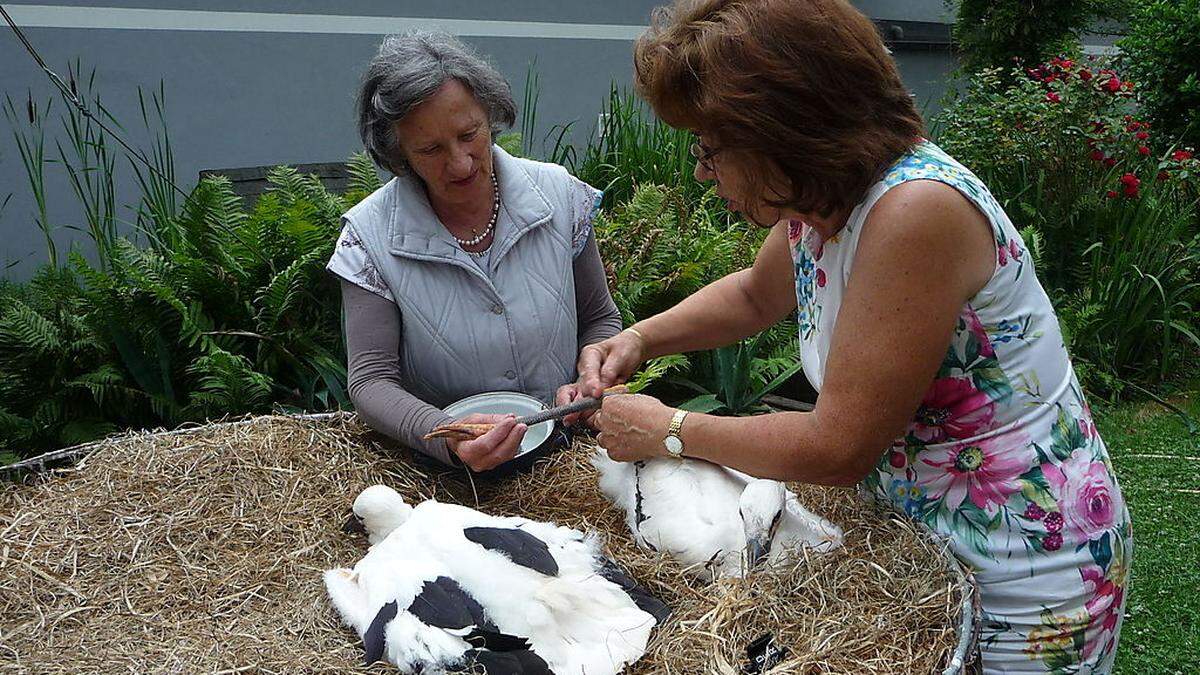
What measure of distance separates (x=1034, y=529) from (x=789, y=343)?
107 inches

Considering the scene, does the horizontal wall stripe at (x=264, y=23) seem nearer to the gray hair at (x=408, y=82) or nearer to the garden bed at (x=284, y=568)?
the gray hair at (x=408, y=82)

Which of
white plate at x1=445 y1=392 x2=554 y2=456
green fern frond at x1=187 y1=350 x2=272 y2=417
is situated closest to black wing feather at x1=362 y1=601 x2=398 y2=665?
white plate at x1=445 y1=392 x2=554 y2=456

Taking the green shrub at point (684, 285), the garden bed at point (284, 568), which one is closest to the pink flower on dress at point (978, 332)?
the garden bed at point (284, 568)

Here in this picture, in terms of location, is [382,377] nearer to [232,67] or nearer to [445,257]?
[445,257]

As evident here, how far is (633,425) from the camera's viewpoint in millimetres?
2012

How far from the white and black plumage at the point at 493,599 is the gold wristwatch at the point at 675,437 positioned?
0.89 feet

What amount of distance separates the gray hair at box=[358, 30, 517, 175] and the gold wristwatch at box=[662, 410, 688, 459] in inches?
41.9

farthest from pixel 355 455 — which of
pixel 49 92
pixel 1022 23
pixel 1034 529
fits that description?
pixel 1022 23

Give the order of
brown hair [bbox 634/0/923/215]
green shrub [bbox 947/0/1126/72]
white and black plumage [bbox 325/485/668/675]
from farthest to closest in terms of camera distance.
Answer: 1. green shrub [bbox 947/0/1126/72]
2. white and black plumage [bbox 325/485/668/675]
3. brown hair [bbox 634/0/923/215]

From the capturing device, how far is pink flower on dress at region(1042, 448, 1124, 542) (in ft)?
5.40

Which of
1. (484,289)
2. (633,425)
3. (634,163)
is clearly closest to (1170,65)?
(634,163)

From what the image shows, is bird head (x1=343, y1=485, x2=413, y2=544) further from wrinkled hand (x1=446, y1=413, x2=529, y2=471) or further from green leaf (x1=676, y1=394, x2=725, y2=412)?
green leaf (x1=676, y1=394, x2=725, y2=412)

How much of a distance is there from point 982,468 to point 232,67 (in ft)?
19.2

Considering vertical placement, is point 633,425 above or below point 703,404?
above
